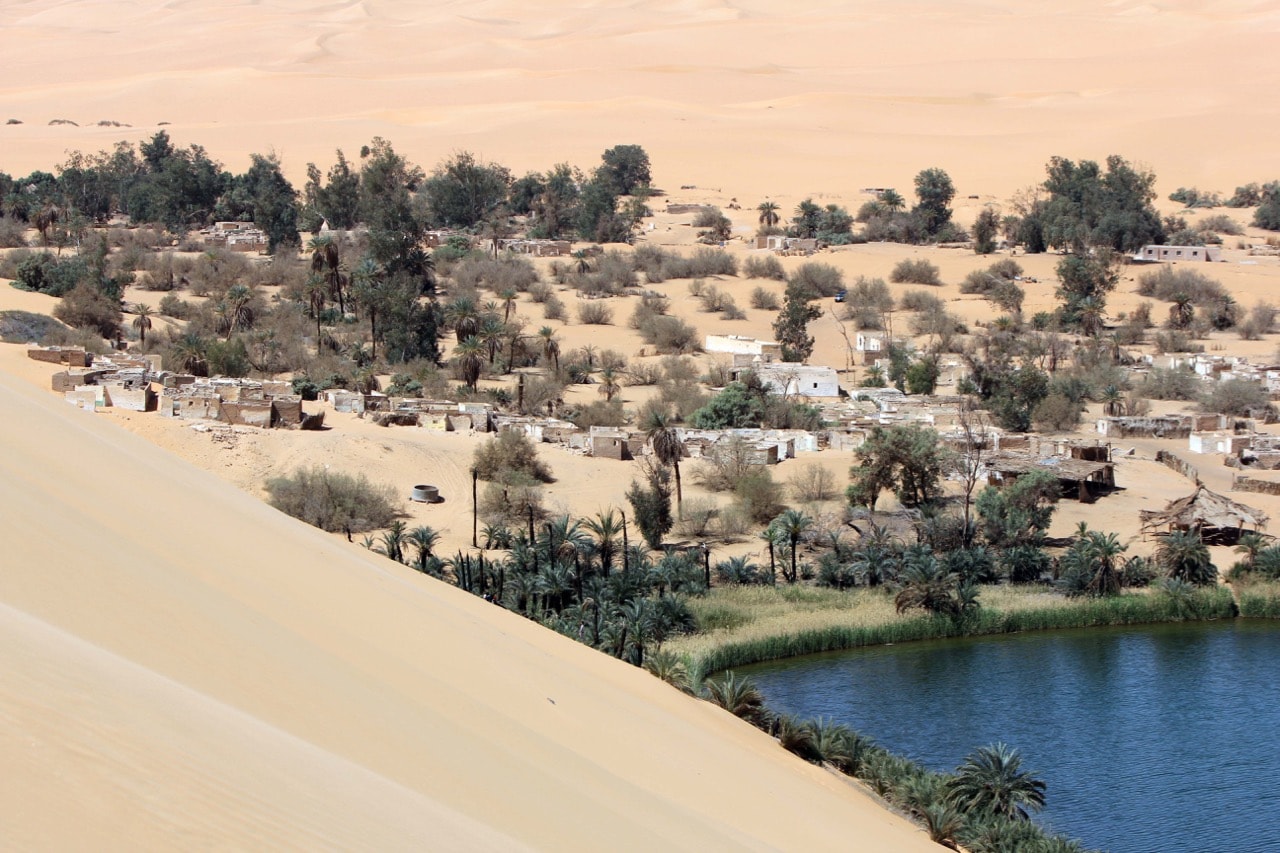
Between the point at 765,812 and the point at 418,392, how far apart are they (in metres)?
25.8

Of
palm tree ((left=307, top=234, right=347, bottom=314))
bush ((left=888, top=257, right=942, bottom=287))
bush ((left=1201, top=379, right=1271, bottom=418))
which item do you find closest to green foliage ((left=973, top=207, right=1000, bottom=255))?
bush ((left=888, top=257, right=942, bottom=287))

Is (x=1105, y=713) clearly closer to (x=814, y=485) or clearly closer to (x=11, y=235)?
(x=814, y=485)

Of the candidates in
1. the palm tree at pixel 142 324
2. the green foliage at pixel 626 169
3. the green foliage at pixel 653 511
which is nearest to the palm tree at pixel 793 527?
the green foliage at pixel 653 511

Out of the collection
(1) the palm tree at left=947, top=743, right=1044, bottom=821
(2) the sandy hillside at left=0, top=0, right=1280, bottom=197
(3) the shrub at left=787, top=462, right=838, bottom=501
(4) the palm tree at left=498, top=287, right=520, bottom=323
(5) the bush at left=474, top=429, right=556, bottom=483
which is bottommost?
(1) the palm tree at left=947, top=743, right=1044, bottom=821

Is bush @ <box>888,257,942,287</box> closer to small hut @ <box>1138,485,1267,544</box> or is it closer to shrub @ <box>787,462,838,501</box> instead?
shrub @ <box>787,462,838,501</box>

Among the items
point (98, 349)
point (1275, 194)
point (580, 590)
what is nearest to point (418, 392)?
point (98, 349)

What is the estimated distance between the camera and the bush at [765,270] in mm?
51875

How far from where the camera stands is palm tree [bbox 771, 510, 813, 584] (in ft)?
79.4

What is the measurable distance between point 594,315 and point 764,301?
20.3ft

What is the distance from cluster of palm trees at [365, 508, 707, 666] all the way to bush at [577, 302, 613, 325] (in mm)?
20958

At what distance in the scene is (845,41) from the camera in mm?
116125

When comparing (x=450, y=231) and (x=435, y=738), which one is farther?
(x=450, y=231)

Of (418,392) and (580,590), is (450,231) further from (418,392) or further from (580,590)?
(580,590)

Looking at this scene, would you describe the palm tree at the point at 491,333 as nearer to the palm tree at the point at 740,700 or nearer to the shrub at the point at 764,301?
the shrub at the point at 764,301
